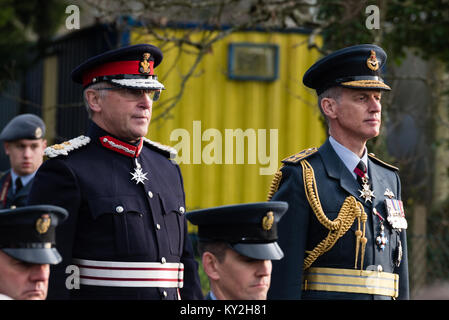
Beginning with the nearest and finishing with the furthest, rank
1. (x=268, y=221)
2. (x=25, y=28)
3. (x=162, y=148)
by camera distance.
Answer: (x=268, y=221) < (x=162, y=148) < (x=25, y=28)

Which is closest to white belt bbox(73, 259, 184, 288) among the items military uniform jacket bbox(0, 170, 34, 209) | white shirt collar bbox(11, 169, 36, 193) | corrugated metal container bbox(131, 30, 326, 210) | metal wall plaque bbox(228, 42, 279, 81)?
military uniform jacket bbox(0, 170, 34, 209)

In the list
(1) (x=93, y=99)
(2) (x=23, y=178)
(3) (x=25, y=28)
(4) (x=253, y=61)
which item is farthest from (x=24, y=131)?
(3) (x=25, y=28)

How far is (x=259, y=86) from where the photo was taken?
11.8 metres

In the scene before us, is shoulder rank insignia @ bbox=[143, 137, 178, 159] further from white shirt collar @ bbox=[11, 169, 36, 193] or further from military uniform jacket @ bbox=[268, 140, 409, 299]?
white shirt collar @ bbox=[11, 169, 36, 193]

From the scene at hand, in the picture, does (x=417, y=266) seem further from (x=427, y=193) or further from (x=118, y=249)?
(x=118, y=249)

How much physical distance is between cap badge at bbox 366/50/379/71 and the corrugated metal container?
6.46 metres

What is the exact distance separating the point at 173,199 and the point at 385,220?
1104 mm

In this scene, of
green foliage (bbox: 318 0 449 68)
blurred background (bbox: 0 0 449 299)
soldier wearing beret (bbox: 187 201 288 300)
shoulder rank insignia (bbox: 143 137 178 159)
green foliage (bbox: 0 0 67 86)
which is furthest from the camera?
green foliage (bbox: 0 0 67 86)

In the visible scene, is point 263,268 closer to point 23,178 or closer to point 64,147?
point 64,147

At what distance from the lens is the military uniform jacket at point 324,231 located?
415cm

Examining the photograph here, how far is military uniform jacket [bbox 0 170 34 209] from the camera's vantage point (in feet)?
23.0

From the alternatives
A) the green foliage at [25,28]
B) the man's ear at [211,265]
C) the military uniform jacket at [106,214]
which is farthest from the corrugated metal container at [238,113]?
the man's ear at [211,265]

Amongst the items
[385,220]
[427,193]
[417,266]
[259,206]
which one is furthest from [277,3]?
[259,206]

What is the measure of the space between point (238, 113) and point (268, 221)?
26.9ft
